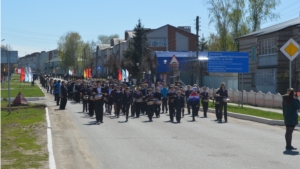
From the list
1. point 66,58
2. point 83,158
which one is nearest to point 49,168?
point 83,158

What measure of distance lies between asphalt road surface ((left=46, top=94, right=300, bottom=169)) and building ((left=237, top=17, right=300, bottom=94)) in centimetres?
1997

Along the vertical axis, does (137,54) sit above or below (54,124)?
above

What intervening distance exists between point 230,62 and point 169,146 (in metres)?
22.3

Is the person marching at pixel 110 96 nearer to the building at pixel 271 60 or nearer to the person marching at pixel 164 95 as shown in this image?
the person marching at pixel 164 95

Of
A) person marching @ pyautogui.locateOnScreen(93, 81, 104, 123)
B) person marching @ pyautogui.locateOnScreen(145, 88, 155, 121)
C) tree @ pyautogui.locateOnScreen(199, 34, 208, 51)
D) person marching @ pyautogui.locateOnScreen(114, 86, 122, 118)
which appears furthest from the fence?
tree @ pyautogui.locateOnScreen(199, 34, 208, 51)

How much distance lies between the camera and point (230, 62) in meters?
36.2

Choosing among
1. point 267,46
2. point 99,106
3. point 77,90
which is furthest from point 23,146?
point 267,46

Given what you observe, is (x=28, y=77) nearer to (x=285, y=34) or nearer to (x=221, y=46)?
(x=221, y=46)

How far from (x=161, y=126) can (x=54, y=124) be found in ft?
14.9

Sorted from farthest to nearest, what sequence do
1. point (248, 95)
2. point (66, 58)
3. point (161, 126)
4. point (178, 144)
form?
1. point (66, 58)
2. point (248, 95)
3. point (161, 126)
4. point (178, 144)

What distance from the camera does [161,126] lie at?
21.2 metres

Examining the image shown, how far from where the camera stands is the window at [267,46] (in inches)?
1678

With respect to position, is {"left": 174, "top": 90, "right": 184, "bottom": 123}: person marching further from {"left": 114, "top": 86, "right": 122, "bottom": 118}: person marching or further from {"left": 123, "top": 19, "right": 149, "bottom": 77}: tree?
{"left": 123, "top": 19, "right": 149, "bottom": 77}: tree

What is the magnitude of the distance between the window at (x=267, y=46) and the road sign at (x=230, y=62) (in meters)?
7.35
